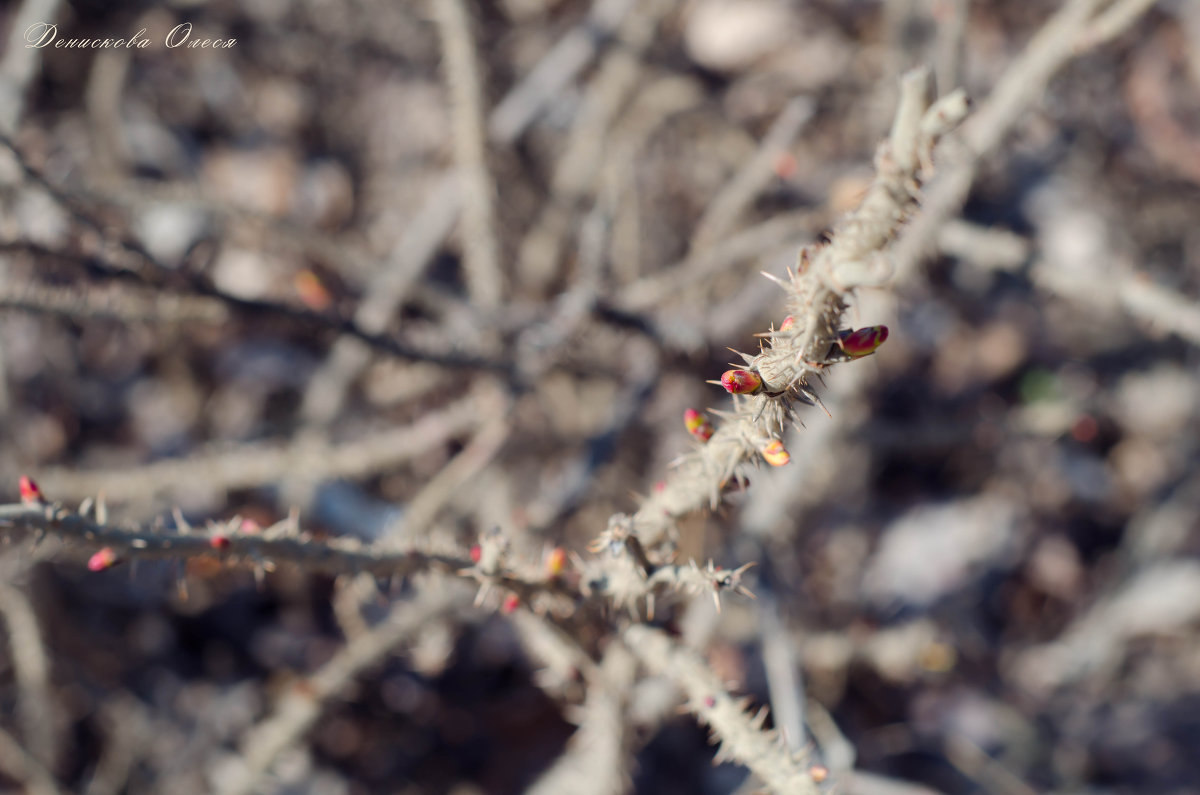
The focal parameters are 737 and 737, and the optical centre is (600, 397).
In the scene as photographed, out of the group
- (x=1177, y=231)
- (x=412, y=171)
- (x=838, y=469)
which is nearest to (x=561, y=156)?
(x=412, y=171)

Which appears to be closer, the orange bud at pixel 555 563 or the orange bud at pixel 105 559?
the orange bud at pixel 105 559

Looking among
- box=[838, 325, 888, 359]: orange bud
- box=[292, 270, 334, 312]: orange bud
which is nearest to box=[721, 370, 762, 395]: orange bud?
box=[838, 325, 888, 359]: orange bud

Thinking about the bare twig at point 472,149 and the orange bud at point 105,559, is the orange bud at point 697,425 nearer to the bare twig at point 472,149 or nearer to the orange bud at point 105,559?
the orange bud at point 105,559

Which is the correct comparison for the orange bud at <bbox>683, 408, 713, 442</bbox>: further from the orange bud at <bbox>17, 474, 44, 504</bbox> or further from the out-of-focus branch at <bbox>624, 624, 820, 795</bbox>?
the orange bud at <bbox>17, 474, 44, 504</bbox>

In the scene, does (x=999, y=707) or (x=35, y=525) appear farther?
(x=999, y=707)

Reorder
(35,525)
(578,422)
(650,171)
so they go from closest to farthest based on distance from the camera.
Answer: (35,525) → (578,422) → (650,171)

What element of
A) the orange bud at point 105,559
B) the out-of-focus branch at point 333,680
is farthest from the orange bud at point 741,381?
the out-of-focus branch at point 333,680

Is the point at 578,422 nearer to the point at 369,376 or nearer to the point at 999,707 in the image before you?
the point at 369,376
